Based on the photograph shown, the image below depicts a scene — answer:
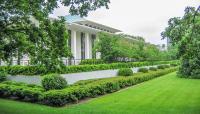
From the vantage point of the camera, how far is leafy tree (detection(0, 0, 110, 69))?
37.0ft

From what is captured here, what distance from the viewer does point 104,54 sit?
3703 cm

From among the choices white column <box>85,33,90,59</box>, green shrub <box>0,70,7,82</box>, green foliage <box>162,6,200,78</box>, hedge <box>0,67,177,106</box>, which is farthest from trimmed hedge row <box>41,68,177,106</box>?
white column <box>85,33,90,59</box>

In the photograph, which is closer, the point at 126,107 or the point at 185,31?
the point at 185,31

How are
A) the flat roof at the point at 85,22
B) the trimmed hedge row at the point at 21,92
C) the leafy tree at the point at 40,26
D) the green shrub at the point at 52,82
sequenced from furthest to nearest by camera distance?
the flat roof at the point at 85,22 < the green shrub at the point at 52,82 < the trimmed hedge row at the point at 21,92 < the leafy tree at the point at 40,26

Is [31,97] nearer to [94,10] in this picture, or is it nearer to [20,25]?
[20,25]

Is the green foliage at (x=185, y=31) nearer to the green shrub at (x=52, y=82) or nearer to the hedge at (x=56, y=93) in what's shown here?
the hedge at (x=56, y=93)

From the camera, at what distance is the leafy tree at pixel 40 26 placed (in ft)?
37.0

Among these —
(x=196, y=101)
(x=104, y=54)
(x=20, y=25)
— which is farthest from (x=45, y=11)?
(x=104, y=54)

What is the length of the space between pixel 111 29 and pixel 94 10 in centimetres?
4502

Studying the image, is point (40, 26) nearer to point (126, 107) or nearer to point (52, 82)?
point (126, 107)

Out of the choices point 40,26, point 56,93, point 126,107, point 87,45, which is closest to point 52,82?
point 56,93

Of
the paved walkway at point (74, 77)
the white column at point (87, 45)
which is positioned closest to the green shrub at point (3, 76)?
the paved walkway at point (74, 77)

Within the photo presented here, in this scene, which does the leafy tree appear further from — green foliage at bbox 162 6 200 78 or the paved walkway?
the paved walkway

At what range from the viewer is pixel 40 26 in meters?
12.1
